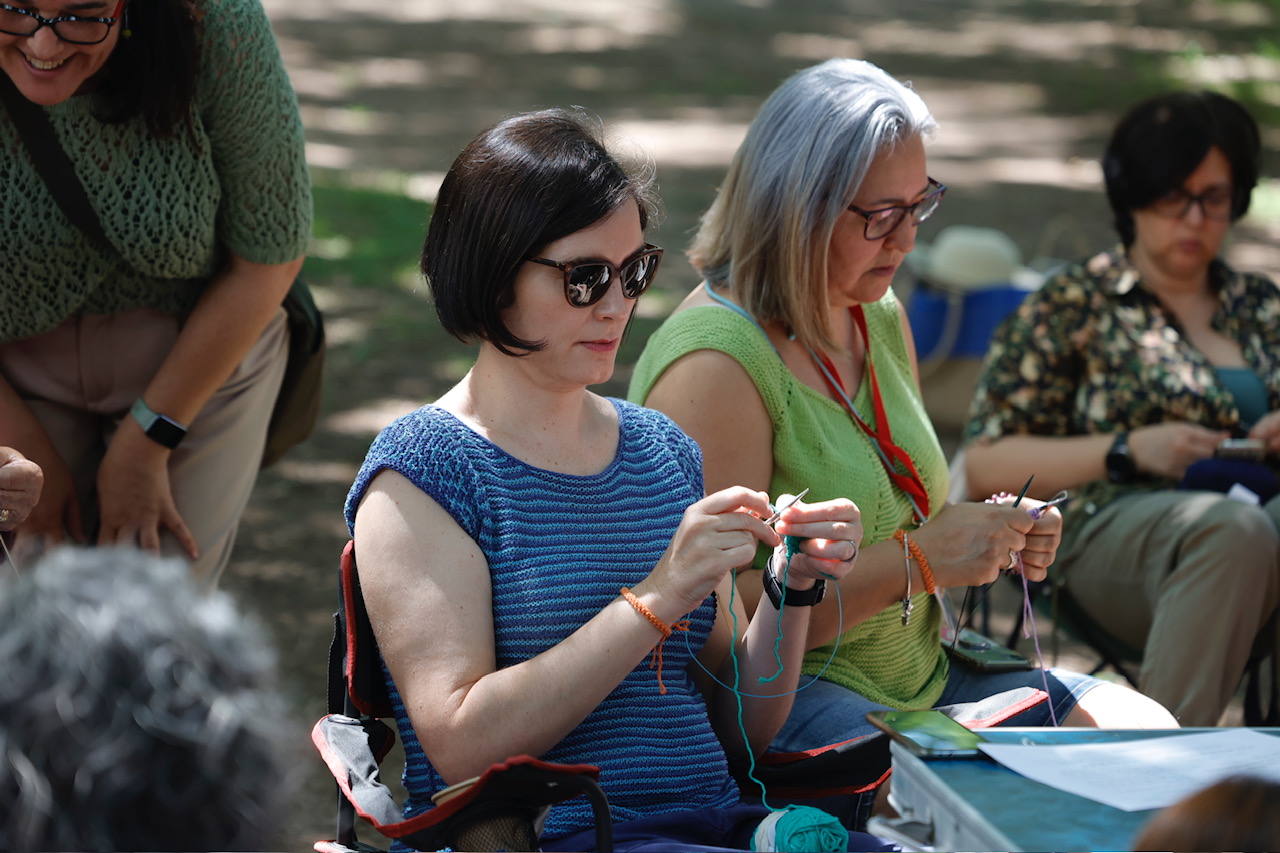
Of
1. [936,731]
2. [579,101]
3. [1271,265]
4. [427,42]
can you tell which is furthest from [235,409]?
[427,42]

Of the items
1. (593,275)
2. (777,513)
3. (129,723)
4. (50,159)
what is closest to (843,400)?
(777,513)

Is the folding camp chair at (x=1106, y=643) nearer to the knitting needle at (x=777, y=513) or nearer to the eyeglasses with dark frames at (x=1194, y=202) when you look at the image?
the eyeglasses with dark frames at (x=1194, y=202)

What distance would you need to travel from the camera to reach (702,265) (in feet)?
10.1

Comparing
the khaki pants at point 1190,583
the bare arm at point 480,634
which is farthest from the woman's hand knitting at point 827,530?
the khaki pants at point 1190,583

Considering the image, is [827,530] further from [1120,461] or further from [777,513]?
[1120,461]

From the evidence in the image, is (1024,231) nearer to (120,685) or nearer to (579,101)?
(579,101)

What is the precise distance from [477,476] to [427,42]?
1335 cm

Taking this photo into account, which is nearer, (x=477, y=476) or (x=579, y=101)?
(x=477, y=476)

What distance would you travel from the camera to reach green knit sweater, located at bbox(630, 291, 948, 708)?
2.80m

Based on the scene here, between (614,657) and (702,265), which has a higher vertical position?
(702,265)

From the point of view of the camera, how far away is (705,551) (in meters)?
2.13

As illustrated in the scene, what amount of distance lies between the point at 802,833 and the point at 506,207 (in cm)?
98

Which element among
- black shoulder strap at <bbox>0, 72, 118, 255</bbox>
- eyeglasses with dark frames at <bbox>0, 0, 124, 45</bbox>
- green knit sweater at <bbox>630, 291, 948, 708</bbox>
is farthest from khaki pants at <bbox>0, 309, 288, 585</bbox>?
green knit sweater at <bbox>630, 291, 948, 708</bbox>

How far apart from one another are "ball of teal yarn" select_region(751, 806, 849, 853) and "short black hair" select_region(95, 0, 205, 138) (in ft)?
5.33
